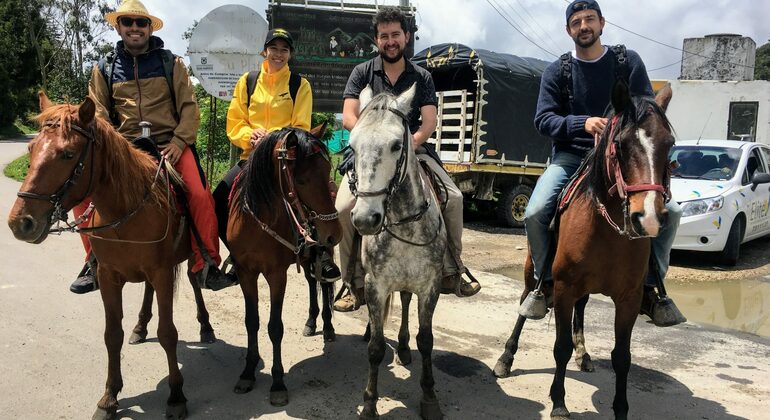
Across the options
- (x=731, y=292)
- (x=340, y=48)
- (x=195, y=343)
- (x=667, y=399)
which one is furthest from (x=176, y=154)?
(x=340, y=48)

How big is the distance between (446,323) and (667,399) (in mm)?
2206

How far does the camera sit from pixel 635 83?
3.70 meters

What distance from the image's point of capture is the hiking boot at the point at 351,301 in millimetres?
3798

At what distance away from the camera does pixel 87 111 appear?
2.86 m

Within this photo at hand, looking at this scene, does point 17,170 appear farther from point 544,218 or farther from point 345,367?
point 544,218

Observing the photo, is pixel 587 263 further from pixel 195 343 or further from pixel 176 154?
pixel 195 343

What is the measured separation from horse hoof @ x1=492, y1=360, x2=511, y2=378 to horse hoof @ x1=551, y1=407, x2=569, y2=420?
0.74 m

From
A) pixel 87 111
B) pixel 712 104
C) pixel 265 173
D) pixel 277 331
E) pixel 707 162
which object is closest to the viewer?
pixel 87 111

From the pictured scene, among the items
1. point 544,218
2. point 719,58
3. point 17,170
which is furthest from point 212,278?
point 719,58

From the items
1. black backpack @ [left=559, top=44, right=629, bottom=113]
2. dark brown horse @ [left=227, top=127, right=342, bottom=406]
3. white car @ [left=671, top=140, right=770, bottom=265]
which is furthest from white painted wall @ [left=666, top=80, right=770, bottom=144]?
dark brown horse @ [left=227, top=127, right=342, bottom=406]

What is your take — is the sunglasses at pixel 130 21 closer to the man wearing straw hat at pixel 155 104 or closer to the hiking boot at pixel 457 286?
the man wearing straw hat at pixel 155 104

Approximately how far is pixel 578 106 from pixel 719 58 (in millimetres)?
23807

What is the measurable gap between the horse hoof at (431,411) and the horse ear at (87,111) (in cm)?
286

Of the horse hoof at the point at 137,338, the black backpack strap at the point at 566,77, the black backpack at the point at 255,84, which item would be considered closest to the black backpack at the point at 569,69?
the black backpack strap at the point at 566,77
